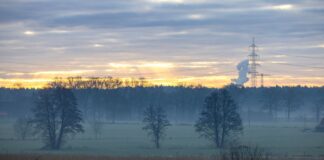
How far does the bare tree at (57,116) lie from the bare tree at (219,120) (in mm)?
15973

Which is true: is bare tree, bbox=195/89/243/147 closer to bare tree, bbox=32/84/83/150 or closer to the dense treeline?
bare tree, bbox=32/84/83/150

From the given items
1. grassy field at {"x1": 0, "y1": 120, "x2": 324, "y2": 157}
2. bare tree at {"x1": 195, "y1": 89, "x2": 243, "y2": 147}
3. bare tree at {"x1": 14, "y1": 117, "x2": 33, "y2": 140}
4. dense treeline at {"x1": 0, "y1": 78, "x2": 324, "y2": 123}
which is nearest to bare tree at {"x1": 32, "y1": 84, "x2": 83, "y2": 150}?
grassy field at {"x1": 0, "y1": 120, "x2": 324, "y2": 157}

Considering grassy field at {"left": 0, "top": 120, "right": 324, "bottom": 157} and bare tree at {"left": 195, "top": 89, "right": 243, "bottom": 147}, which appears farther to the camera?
bare tree at {"left": 195, "top": 89, "right": 243, "bottom": 147}

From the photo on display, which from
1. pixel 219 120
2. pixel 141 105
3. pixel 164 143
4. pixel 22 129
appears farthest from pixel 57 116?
pixel 141 105

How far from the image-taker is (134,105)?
175375mm

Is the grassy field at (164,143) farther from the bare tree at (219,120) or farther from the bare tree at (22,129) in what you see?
the bare tree at (219,120)

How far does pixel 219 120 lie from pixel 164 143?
7.78m

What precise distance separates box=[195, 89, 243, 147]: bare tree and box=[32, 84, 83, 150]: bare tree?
16.0 meters

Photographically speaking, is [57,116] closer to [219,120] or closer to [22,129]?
[22,129]

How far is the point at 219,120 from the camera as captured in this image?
90.4m

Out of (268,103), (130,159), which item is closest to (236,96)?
(268,103)

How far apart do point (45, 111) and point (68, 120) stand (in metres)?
3.41

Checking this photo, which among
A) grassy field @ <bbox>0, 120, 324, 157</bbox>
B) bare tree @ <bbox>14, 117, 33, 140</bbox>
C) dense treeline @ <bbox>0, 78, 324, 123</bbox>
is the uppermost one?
dense treeline @ <bbox>0, 78, 324, 123</bbox>

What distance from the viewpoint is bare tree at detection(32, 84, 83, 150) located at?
86.5m
